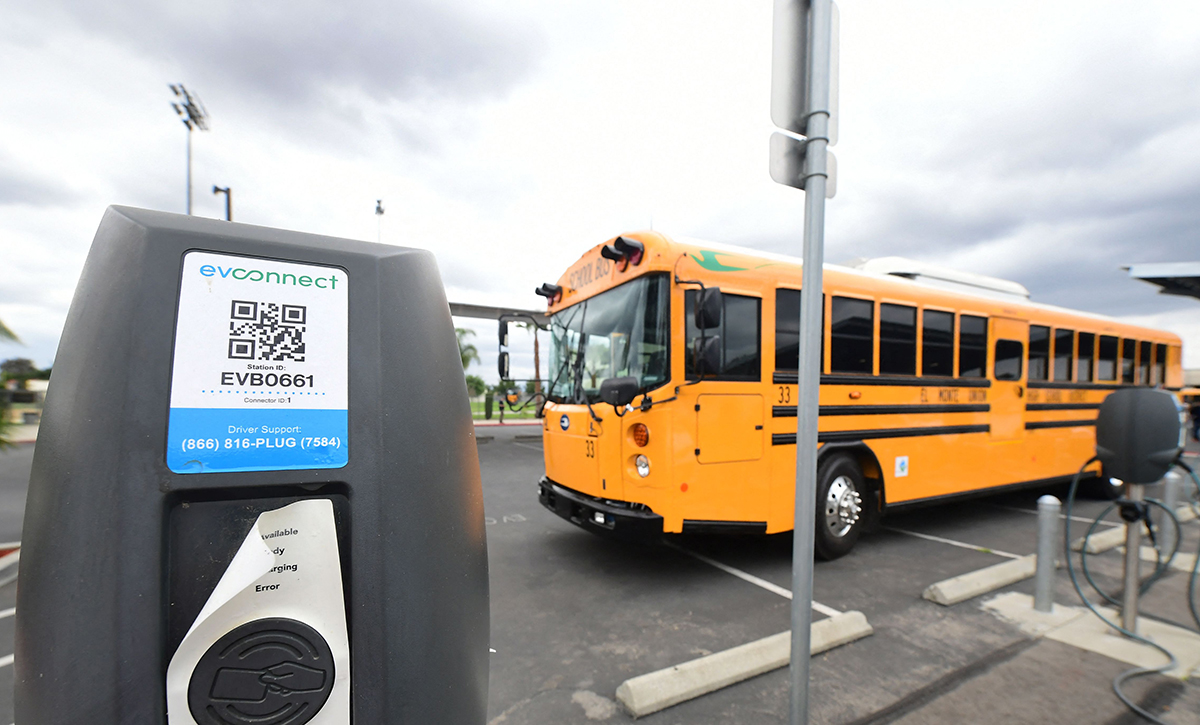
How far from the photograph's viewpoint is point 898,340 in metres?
5.62

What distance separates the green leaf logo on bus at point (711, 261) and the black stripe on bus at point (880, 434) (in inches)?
58.3

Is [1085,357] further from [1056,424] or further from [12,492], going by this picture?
[12,492]

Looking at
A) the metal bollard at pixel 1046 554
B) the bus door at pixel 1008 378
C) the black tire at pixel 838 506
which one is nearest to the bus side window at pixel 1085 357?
the bus door at pixel 1008 378

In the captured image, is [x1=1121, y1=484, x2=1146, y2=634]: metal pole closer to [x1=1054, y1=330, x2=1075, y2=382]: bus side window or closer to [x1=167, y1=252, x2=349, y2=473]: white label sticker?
[x1=1054, y1=330, x2=1075, y2=382]: bus side window

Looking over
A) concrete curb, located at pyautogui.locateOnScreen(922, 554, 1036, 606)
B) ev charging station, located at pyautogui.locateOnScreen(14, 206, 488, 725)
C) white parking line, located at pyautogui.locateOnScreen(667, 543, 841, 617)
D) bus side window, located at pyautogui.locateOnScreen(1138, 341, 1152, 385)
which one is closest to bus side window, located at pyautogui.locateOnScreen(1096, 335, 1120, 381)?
bus side window, located at pyautogui.locateOnScreen(1138, 341, 1152, 385)

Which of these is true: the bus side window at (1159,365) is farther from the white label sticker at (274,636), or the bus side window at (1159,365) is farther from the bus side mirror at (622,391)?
the white label sticker at (274,636)

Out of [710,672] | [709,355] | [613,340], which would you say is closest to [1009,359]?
[709,355]

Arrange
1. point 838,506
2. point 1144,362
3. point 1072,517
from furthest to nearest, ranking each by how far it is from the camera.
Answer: point 1144,362 < point 1072,517 < point 838,506

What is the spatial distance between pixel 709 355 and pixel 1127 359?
28.3ft

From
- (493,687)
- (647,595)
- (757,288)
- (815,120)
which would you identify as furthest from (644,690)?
(757,288)

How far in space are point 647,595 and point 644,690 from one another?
5.12ft

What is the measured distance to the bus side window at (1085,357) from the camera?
7.70m

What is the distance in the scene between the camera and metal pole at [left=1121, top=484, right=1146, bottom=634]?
11.6 feet

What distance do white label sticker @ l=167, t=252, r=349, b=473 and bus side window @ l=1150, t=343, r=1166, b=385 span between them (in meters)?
12.5
